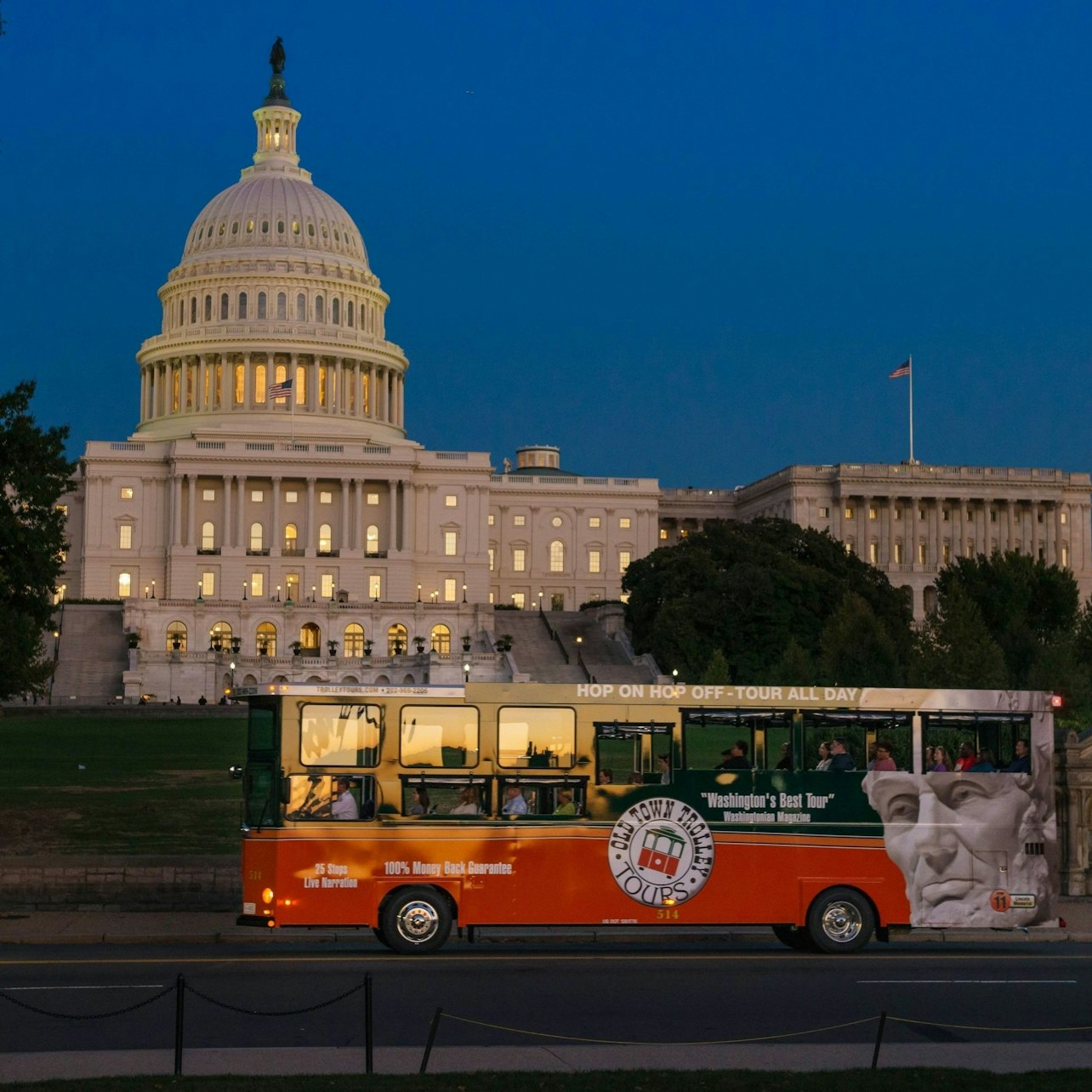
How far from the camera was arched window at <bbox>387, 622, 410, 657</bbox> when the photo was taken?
134 meters

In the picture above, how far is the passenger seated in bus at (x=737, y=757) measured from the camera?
28688 millimetres

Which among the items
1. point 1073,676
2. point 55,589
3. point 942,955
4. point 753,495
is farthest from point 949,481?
point 942,955

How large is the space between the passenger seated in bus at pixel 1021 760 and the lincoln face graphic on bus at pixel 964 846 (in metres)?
0.12

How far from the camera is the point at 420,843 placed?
1090 inches

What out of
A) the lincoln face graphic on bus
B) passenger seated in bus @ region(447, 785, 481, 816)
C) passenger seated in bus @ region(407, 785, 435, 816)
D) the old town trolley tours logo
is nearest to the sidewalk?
the lincoln face graphic on bus

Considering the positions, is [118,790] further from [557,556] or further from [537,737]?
[557,556]

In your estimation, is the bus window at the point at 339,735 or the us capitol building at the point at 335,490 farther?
the us capitol building at the point at 335,490

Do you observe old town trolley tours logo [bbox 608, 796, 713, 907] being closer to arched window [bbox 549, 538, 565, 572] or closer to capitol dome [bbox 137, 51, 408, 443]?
capitol dome [bbox 137, 51, 408, 443]

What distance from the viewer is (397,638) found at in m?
135

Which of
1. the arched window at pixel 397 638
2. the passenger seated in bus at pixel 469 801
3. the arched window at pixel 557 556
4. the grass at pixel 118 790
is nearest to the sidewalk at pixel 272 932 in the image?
the passenger seated in bus at pixel 469 801

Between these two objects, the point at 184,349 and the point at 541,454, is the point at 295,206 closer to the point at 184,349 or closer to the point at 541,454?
the point at 184,349

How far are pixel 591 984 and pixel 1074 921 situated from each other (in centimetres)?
1113

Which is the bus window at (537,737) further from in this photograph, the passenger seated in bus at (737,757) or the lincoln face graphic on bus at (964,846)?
the lincoln face graphic on bus at (964,846)

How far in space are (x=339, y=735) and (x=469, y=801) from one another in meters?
2.06
